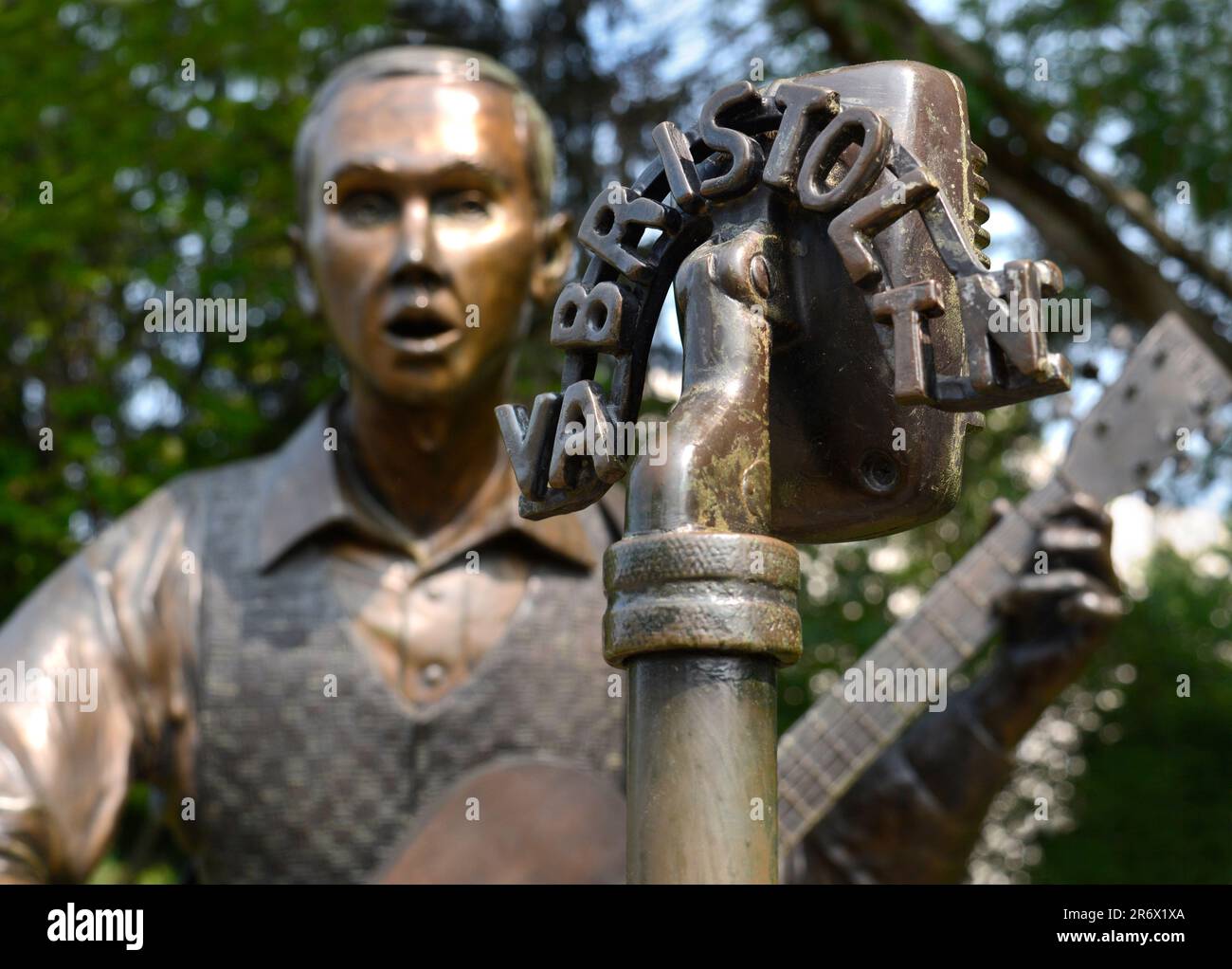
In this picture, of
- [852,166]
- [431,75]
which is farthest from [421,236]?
[852,166]

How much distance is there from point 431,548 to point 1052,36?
3911 millimetres

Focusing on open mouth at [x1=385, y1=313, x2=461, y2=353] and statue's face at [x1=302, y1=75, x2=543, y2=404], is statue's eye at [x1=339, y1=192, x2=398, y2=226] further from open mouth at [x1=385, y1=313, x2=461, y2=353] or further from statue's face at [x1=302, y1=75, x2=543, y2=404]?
open mouth at [x1=385, y1=313, x2=461, y2=353]

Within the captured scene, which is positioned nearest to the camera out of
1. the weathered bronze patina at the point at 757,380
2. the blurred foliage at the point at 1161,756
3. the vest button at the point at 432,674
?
the weathered bronze patina at the point at 757,380

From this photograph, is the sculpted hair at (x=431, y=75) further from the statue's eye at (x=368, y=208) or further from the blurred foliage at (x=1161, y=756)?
the blurred foliage at (x=1161, y=756)

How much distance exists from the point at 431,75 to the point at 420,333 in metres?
0.62

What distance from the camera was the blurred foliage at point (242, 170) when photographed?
21.3ft

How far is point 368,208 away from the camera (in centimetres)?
373

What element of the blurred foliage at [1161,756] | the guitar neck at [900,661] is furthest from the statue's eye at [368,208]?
the blurred foliage at [1161,756]

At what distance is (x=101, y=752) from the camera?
3.68 m

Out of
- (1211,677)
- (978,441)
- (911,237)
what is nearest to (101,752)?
(911,237)

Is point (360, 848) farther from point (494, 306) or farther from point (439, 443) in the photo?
point (494, 306)

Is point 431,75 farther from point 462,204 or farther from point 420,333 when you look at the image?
point 420,333

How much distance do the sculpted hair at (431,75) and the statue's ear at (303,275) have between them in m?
0.06

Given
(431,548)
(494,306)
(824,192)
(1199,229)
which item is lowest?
(824,192)
